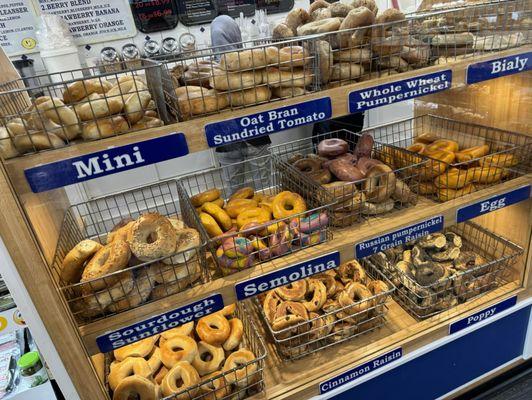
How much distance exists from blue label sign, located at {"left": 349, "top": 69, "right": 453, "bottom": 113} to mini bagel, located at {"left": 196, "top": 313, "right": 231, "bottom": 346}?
2.72ft

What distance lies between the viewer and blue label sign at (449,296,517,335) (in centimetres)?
153

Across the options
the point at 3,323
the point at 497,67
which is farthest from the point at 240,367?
the point at 3,323

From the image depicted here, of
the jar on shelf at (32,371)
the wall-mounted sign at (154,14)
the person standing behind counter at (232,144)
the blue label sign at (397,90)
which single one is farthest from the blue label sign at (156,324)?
the wall-mounted sign at (154,14)

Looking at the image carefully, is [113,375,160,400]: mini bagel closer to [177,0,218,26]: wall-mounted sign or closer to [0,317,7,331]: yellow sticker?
[0,317,7,331]: yellow sticker

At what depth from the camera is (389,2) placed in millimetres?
3721

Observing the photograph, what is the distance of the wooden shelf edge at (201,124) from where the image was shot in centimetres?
82

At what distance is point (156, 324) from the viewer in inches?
40.3

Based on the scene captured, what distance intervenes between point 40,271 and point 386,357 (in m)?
1.17

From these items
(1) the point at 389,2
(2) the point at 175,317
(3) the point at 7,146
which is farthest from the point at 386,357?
(1) the point at 389,2

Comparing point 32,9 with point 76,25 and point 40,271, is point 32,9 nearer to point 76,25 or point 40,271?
point 76,25

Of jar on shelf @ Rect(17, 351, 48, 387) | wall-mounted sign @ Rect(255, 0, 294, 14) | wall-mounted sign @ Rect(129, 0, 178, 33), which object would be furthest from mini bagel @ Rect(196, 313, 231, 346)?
wall-mounted sign @ Rect(255, 0, 294, 14)

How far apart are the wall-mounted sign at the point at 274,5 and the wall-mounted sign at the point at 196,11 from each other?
1.39ft

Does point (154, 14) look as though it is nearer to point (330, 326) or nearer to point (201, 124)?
point (201, 124)

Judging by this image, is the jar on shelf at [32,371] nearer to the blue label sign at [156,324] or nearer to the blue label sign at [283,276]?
the blue label sign at [156,324]
